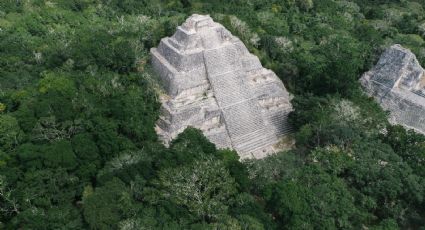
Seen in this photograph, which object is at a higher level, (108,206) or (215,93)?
(215,93)

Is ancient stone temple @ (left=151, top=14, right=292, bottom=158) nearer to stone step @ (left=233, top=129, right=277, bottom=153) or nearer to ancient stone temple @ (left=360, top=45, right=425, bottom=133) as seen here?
stone step @ (left=233, top=129, right=277, bottom=153)

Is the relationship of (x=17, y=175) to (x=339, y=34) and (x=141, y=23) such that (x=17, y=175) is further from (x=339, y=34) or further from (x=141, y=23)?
(x=339, y=34)

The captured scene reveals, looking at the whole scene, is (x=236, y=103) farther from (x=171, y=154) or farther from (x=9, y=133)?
(x=9, y=133)

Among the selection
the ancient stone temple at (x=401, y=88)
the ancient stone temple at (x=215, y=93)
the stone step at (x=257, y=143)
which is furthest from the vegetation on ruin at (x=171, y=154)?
the stone step at (x=257, y=143)

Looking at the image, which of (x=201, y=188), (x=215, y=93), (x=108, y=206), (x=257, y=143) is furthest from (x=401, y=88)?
(x=108, y=206)

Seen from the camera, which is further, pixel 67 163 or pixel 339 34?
pixel 339 34

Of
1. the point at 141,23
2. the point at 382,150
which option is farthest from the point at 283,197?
the point at 141,23

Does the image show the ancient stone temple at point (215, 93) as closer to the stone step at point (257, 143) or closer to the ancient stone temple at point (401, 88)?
the stone step at point (257, 143)
